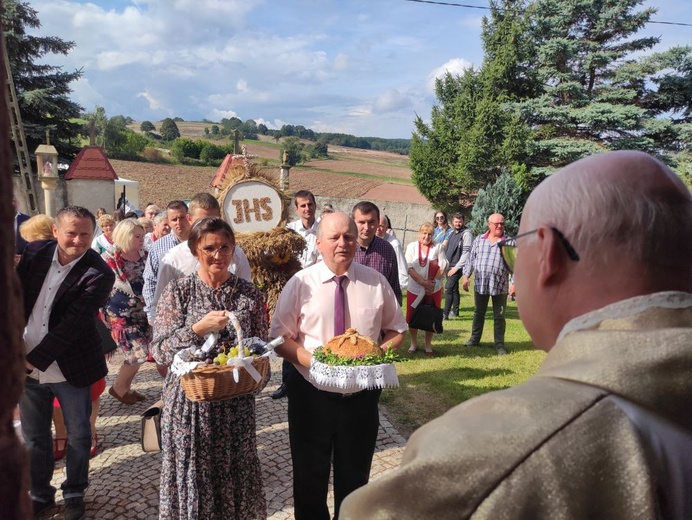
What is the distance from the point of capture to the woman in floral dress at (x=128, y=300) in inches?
204

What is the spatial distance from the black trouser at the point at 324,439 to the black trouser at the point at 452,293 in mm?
7110

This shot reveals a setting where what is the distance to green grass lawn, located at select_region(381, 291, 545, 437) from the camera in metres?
5.62

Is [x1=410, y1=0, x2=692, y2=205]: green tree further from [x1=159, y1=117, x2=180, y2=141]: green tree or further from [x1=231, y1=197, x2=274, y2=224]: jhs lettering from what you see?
[x1=159, y1=117, x2=180, y2=141]: green tree

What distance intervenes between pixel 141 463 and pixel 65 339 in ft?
5.15

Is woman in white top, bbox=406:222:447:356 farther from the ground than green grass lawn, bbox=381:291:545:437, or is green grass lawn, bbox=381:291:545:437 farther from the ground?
woman in white top, bbox=406:222:447:356

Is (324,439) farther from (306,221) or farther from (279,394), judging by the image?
(306,221)

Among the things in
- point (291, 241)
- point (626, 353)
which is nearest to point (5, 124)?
point (626, 353)

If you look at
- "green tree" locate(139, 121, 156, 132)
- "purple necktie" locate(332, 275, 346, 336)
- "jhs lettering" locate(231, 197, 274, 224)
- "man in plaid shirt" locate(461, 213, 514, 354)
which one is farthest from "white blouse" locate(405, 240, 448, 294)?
"green tree" locate(139, 121, 156, 132)

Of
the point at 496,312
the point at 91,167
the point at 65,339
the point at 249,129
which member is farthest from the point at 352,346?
the point at 249,129

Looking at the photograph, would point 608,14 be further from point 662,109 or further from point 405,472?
point 405,472

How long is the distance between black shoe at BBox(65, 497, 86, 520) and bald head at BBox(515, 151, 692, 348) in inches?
148

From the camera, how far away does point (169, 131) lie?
210 feet

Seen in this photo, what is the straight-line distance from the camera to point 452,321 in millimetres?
10133

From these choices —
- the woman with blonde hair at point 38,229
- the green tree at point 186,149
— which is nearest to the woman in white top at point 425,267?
the woman with blonde hair at point 38,229
